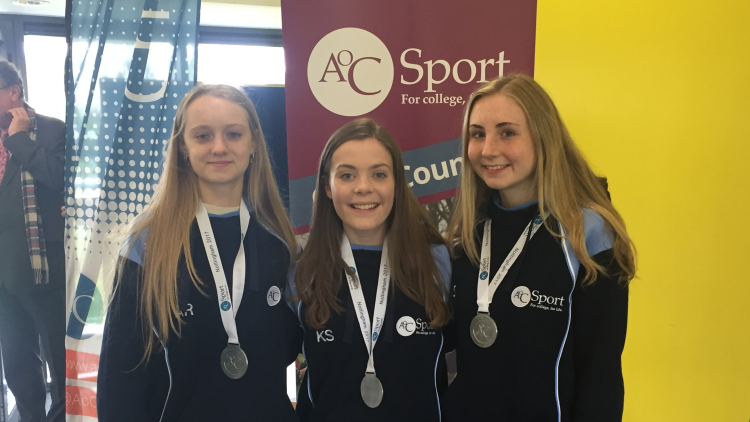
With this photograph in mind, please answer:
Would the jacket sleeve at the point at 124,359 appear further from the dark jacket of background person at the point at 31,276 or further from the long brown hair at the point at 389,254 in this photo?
the dark jacket of background person at the point at 31,276

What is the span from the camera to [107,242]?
9.45 ft

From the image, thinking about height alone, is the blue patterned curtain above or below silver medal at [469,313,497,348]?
above

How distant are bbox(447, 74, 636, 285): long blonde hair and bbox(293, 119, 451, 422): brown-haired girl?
0.86ft

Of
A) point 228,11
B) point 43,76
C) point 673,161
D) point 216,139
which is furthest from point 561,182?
point 43,76

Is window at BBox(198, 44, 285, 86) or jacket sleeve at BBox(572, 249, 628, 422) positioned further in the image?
window at BBox(198, 44, 285, 86)

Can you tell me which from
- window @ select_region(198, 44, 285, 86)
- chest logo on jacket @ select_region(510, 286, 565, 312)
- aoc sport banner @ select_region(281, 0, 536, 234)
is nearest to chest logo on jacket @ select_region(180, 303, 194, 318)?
aoc sport banner @ select_region(281, 0, 536, 234)

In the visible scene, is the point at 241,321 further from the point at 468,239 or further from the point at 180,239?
the point at 468,239

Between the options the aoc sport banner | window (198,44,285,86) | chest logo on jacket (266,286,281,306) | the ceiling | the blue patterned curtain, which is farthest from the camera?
window (198,44,285,86)

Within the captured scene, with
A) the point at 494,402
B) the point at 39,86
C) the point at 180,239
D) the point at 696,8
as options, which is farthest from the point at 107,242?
the point at 696,8

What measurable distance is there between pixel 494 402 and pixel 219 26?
3918mm

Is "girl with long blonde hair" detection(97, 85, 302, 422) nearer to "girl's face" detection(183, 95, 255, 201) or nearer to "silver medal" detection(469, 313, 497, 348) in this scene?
"girl's face" detection(183, 95, 255, 201)

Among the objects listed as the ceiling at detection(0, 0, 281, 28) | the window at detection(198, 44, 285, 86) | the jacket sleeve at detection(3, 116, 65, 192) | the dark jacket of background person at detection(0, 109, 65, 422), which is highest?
the ceiling at detection(0, 0, 281, 28)

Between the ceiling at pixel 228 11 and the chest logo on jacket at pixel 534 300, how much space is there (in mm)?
2981

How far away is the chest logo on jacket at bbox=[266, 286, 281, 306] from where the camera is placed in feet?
5.74
